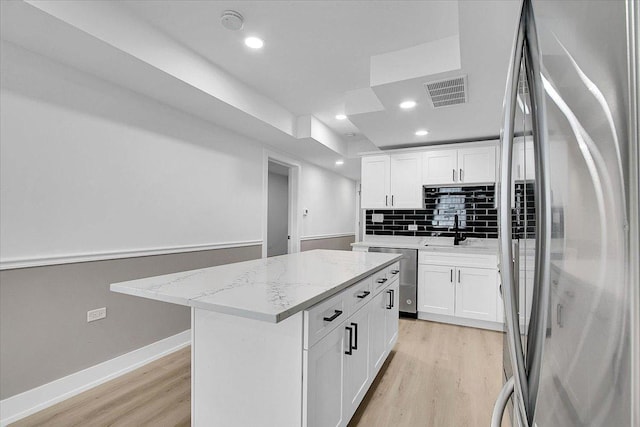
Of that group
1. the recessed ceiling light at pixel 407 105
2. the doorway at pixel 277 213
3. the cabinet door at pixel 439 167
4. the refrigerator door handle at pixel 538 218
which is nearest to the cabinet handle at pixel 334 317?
the refrigerator door handle at pixel 538 218

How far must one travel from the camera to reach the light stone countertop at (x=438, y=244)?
3.66 meters

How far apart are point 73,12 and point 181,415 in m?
2.49

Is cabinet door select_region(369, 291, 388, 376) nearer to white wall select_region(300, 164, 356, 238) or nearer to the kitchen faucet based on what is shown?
the kitchen faucet

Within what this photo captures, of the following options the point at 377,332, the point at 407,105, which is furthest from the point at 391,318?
the point at 407,105

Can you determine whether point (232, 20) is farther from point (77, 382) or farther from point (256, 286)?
point (77, 382)

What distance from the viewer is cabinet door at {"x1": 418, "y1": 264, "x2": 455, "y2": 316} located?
3688 millimetres

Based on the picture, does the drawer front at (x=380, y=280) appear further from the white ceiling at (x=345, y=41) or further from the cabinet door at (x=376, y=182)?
the cabinet door at (x=376, y=182)

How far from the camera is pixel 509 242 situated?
67 centimetres

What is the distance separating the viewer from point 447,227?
432 centimetres

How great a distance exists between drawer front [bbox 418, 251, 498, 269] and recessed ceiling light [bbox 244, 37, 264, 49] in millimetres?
2889

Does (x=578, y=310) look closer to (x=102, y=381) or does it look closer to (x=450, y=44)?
(x=450, y=44)

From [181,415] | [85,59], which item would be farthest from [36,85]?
[181,415]

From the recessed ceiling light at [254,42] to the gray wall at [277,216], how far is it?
14.6 feet

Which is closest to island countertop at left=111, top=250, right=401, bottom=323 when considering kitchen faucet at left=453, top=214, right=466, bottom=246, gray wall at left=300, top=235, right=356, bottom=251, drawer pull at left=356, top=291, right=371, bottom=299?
drawer pull at left=356, top=291, right=371, bottom=299
